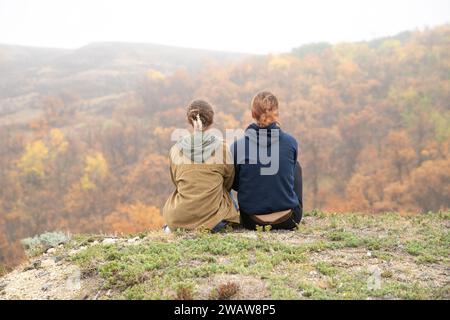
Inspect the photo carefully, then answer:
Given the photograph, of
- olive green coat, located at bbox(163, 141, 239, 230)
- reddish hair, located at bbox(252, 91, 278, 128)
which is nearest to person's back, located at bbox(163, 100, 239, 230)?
olive green coat, located at bbox(163, 141, 239, 230)

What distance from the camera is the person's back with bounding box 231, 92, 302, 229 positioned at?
6098 millimetres

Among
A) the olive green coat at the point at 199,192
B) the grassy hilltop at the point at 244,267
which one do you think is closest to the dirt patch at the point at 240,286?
the grassy hilltop at the point at 244,267

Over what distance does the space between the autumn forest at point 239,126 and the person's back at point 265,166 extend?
109 feet

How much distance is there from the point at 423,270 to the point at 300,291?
1.56 m

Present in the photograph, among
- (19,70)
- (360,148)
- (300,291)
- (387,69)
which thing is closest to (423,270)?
(300,291)

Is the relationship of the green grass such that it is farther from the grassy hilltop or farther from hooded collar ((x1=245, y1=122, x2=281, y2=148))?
hooded collar ((x1=245, y1=122, x2=281, y2=148))

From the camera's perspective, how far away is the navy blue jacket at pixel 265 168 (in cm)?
612

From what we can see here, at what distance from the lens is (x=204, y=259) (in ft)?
16.5

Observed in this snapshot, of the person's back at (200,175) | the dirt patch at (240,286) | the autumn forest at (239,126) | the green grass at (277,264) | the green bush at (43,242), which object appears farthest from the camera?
the autumn forest at (239,126)

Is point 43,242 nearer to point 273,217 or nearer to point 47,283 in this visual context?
point 47,283

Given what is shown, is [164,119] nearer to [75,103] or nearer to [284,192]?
[75,103]

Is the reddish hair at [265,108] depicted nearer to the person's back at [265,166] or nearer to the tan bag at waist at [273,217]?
the person's back at [265,166]

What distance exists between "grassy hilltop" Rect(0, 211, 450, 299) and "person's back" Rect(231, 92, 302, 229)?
34cm

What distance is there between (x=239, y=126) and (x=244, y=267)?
4576 centimetres
